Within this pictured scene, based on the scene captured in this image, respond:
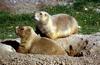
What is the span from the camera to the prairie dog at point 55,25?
10.2m

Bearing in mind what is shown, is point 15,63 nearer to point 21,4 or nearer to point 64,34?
point 64,34

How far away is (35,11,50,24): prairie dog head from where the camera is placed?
999 centimetres

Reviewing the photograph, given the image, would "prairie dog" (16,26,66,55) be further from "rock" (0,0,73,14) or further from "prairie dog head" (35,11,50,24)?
"rock" (0,0,73,14)

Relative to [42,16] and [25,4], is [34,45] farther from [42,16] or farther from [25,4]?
[25,4]

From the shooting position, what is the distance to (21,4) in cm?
2105

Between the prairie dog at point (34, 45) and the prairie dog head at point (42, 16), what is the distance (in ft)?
3.41

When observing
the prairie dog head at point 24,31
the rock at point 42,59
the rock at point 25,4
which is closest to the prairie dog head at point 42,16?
the prairie dog head at point 24,31

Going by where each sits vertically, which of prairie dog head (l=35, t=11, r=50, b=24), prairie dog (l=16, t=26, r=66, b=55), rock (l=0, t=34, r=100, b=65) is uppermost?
rock (l=0, t=34, r=100, b=65)

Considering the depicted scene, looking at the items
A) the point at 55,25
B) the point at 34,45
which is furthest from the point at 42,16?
the point at 34,45

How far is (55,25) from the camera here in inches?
416

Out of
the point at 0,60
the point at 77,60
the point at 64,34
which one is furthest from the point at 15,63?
the point at 64,34

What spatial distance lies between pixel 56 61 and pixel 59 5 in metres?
13.5

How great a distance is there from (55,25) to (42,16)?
0.57m

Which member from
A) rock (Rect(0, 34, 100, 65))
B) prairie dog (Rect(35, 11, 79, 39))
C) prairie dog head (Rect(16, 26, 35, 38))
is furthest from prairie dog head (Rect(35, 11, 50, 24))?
rock (Rect(0, 34, 100, 65))
